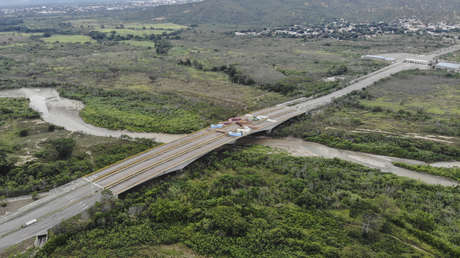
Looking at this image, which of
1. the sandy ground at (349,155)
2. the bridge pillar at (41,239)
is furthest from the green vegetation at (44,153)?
the sandy ground at (349,155)

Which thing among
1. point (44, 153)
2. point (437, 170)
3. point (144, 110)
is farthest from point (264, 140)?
point (44, 153)

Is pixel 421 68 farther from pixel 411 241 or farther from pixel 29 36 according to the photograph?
pixel 29 36

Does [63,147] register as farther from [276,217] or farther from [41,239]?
[276,217]

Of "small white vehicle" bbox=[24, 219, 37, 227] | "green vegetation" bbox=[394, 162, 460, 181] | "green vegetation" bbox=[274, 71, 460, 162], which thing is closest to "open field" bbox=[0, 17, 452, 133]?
"green vegetation" bbox=[274, 71, 460, 162]

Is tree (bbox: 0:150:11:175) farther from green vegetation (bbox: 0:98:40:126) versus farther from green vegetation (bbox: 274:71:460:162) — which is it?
green vegetation (bbox: 274:71:460:162)

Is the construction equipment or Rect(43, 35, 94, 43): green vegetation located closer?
the construction equipment

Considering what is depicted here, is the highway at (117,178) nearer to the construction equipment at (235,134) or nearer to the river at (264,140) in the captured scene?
the construction equipment at (235,134)
